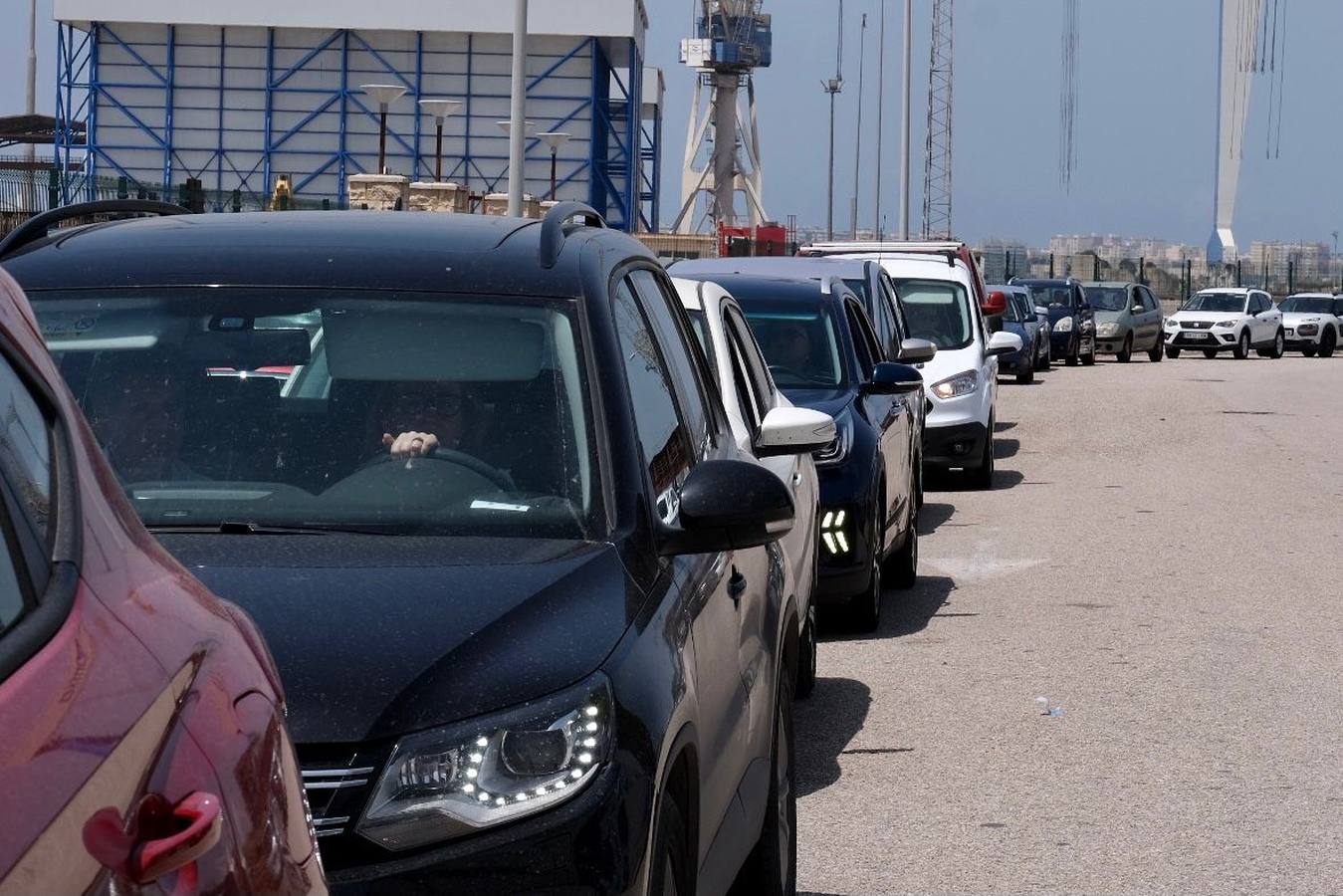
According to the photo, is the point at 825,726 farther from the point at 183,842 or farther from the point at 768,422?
the point at 183,842

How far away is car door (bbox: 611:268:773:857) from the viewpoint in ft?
13.3

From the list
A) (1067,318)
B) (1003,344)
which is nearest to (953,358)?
(1003,344)

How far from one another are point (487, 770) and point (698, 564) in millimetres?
1140

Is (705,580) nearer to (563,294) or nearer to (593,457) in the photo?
(593,457)

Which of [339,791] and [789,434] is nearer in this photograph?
[339,791]

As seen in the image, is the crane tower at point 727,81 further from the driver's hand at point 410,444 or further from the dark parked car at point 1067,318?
the driver's hand at point 410,444

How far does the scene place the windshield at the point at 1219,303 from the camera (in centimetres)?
5038

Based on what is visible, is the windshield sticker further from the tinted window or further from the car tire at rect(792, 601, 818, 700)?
the car tire at rect(792, 601, 818, 700)

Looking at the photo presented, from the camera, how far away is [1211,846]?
6258mm

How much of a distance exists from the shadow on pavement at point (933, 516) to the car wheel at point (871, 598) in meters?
4.53

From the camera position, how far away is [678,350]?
5215mm

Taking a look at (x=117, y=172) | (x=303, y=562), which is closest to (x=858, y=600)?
(x=303, y=562)

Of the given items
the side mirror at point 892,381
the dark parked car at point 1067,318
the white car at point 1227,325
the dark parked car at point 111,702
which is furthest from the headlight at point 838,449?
the white car at point 1227,325

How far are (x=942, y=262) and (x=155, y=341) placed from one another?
15483mm
